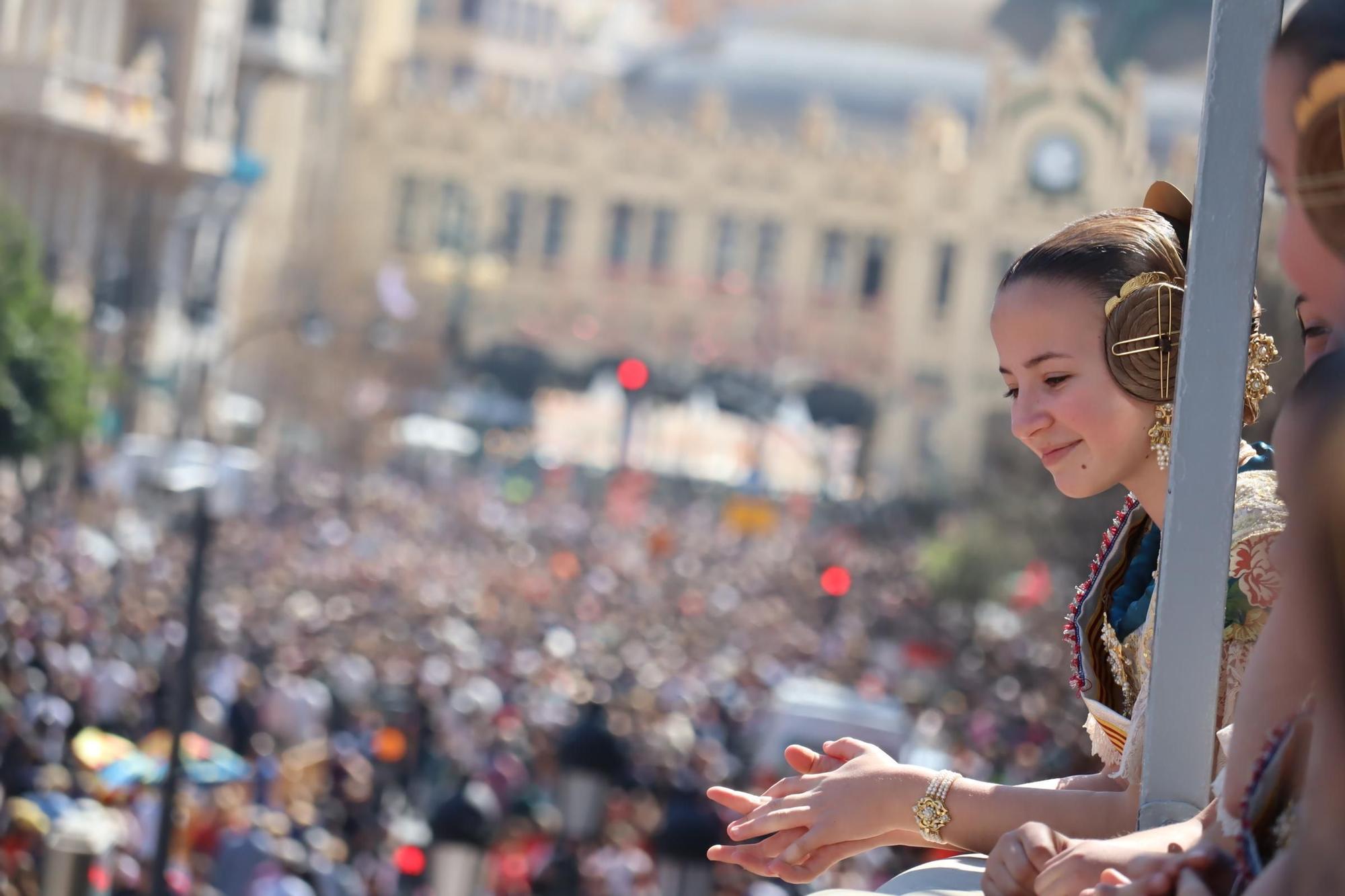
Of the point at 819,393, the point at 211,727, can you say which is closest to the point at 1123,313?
the point at 211,727

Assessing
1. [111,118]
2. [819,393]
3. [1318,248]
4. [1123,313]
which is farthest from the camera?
[819,393]

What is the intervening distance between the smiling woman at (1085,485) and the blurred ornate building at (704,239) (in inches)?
2349

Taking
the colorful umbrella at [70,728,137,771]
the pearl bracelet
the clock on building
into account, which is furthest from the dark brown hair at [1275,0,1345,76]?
the clock on building

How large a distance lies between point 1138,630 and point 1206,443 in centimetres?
38

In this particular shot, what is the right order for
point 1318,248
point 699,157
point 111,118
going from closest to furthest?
1. point 1318,248
2. point 111,118
3. point 699,157

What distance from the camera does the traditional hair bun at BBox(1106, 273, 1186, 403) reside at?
6.38 feet

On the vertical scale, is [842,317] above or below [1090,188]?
below

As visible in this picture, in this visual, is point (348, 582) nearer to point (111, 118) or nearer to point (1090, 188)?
point (111, 118)

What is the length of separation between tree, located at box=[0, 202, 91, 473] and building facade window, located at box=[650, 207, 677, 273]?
3990 centimetres

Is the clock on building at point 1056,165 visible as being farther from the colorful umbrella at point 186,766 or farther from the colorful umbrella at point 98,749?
the colorful umbrella at point 98,749

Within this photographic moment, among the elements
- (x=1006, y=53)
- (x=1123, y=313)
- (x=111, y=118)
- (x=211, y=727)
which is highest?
(x=1006, y=53)

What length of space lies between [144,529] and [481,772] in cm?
1711

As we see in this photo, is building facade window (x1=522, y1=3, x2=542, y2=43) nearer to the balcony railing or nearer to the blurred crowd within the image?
the balcony railing

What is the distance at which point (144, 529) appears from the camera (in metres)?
30.7
